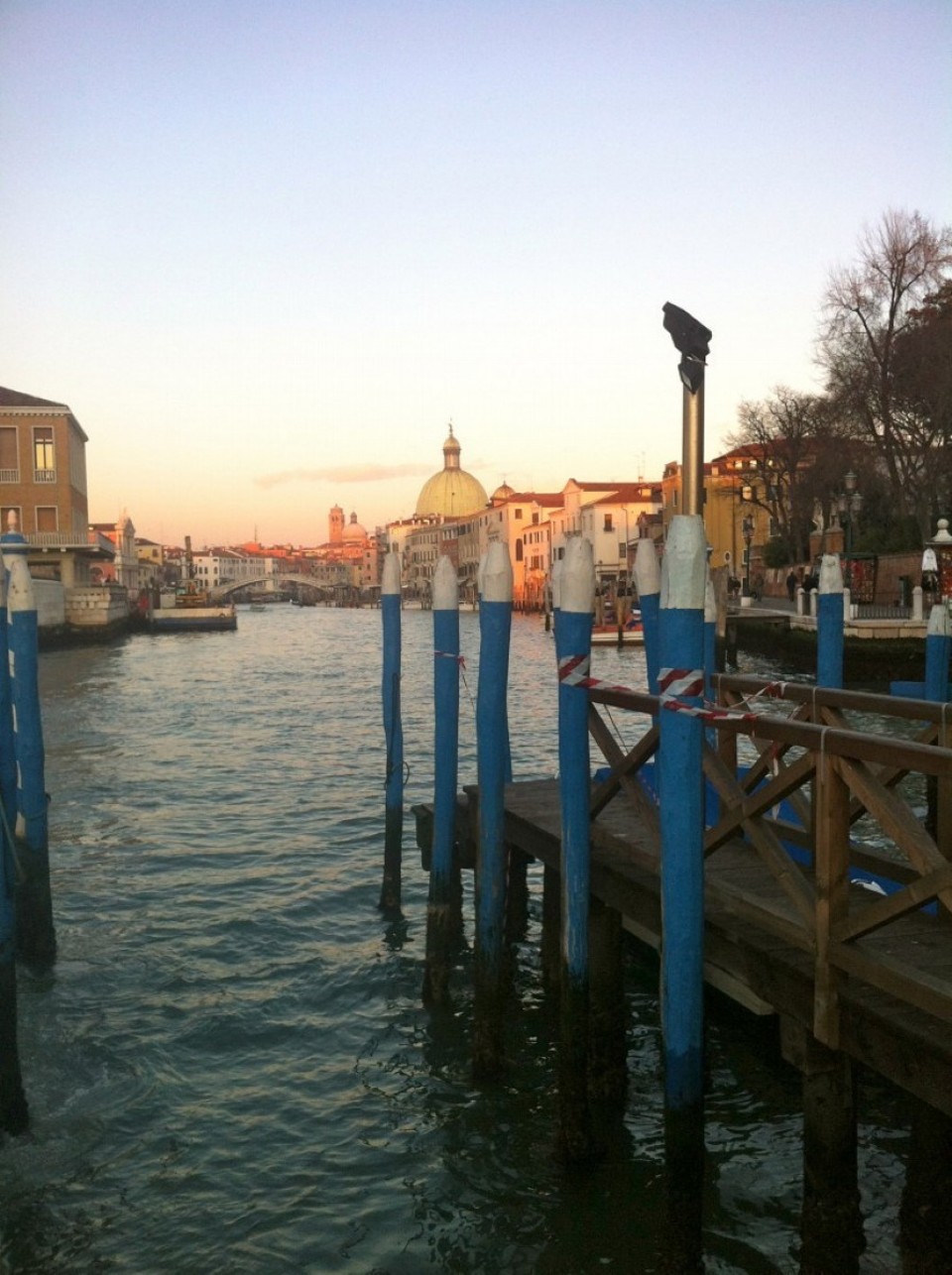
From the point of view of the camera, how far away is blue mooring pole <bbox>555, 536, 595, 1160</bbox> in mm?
5168

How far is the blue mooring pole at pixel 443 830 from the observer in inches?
287

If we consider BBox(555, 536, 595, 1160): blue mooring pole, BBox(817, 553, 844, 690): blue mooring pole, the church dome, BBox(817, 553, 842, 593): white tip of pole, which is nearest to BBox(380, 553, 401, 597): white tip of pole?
BBox(817, 553, 844, 690): blue mooring pole

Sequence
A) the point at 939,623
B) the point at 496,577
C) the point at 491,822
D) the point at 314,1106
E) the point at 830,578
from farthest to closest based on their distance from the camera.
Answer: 1. the point at 939,623
2. the point at 830,578
3. the point at 496,577
4. the point at 314,1106
5. the point at 491,822

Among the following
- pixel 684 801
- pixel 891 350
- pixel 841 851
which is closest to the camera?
pixel 841 851

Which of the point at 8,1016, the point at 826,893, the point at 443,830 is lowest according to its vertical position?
the point at 8,1016

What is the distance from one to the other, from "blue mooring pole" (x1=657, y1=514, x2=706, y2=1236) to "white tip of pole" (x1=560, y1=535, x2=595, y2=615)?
1375 mm

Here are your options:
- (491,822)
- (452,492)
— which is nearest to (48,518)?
(491,822)

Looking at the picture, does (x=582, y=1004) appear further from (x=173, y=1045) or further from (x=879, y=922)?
(x=173, y=1045)

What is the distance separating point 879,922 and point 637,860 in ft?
6.05

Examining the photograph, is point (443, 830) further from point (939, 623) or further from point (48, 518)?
point (48, 518)

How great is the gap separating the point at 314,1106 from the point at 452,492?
136m

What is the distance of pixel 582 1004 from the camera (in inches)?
204

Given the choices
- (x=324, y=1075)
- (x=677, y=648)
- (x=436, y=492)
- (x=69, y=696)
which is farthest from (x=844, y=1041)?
(x=436, y=492)

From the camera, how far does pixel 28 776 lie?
7.76 metres
